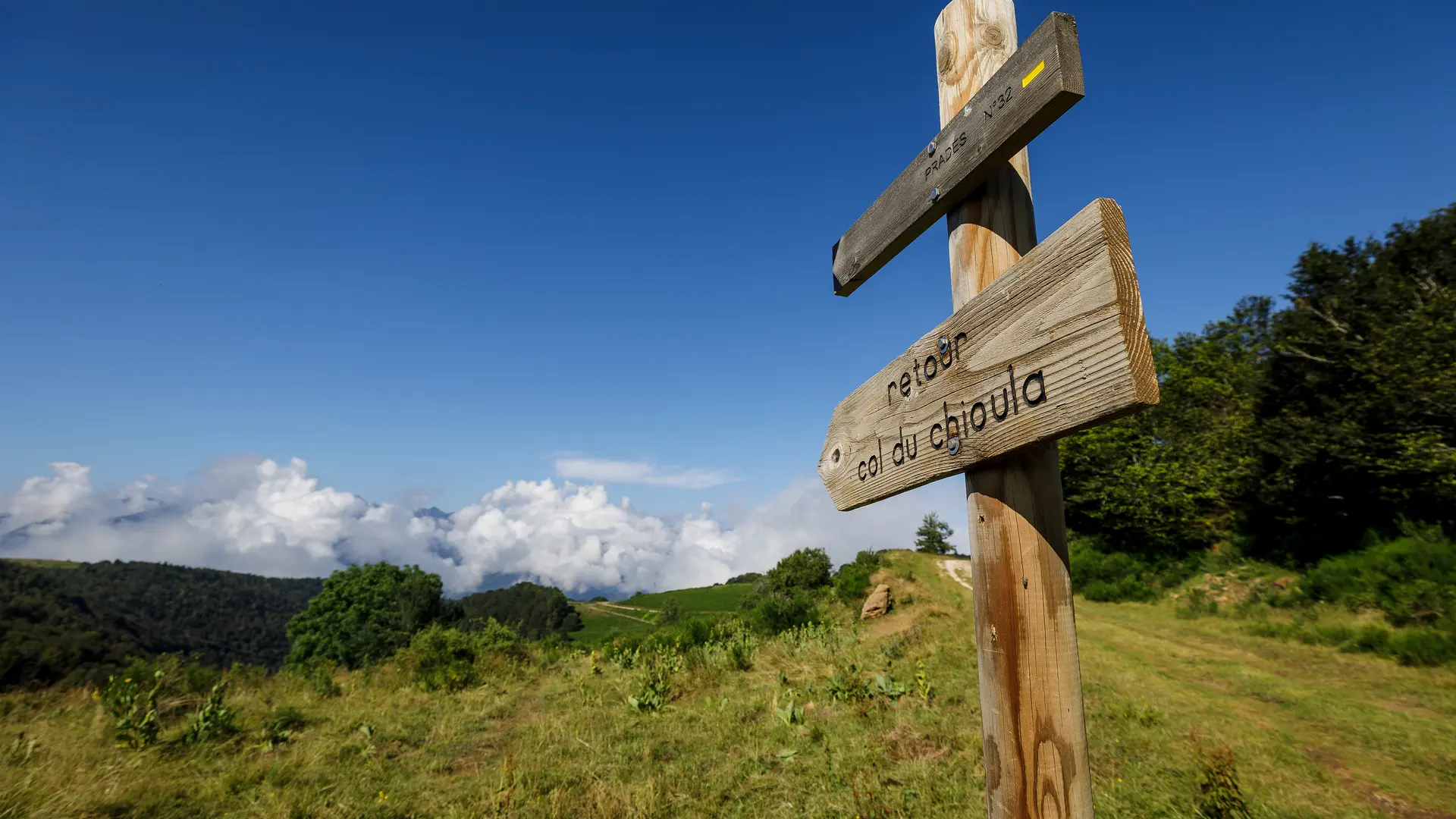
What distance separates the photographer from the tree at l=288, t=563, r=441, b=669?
3278 centimetres

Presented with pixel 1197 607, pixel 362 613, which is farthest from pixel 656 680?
pixel 362 613

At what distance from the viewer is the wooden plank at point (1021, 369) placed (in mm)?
1210

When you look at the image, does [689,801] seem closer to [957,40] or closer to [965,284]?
[965,284]

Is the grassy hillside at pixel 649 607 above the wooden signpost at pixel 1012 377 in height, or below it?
below

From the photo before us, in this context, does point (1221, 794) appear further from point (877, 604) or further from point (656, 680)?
point (877, 604)

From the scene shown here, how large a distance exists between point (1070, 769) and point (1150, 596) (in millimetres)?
19907

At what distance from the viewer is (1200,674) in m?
9.38

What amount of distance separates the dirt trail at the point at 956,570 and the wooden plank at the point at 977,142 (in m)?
19.0

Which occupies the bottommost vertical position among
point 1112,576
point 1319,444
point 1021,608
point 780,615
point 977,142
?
point 780,615

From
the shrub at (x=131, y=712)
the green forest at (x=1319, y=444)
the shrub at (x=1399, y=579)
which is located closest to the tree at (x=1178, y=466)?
the green forest at (x=1319, y=444)

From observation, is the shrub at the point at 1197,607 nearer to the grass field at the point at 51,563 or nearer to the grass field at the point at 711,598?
the grass field at the point at 711,598

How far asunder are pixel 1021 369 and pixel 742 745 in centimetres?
558

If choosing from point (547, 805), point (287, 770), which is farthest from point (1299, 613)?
point (287, 770)

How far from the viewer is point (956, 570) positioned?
70.2 feet
